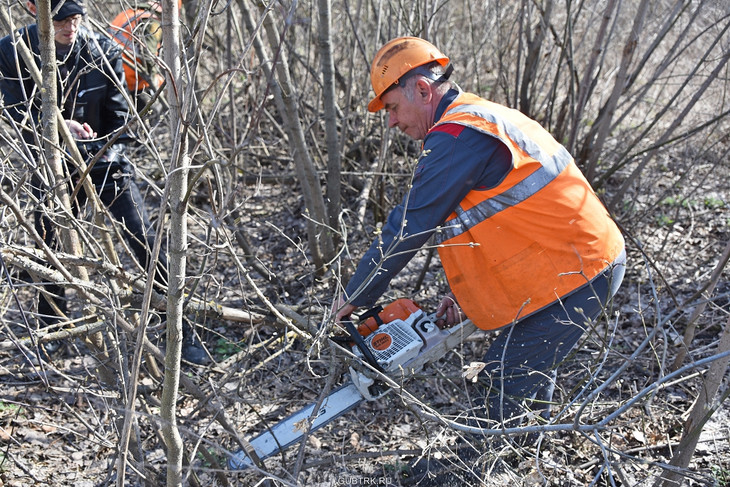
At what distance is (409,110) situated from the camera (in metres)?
3.10

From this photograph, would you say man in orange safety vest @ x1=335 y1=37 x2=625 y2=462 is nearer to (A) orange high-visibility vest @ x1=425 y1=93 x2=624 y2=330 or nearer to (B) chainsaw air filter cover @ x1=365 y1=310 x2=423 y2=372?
(A) orange high-visibility vest @ x1=425 y1=93 x2=624 y2=330

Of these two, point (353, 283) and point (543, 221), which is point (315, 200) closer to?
point (353, 283)

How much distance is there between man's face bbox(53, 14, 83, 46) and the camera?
3664 mm

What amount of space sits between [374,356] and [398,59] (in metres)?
1.48

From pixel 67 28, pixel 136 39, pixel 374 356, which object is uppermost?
pixel 67 28

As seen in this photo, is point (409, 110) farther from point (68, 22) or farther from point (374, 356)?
point (68, 22)

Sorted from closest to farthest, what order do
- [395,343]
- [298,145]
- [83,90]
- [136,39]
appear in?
[136,39] → [395,343] → [83,90] → [298,145]

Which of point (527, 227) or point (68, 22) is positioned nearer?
point (527, 227)

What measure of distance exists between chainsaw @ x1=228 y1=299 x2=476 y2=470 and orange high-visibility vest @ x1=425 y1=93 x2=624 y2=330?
335 millimetres

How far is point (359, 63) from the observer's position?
20.8 feet

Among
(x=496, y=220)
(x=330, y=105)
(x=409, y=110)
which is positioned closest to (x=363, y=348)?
(x=496, y=220)

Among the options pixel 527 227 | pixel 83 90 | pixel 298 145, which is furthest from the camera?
pixel 298 145

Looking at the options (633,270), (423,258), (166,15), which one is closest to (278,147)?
(423,258)

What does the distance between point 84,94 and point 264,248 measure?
2.01m
